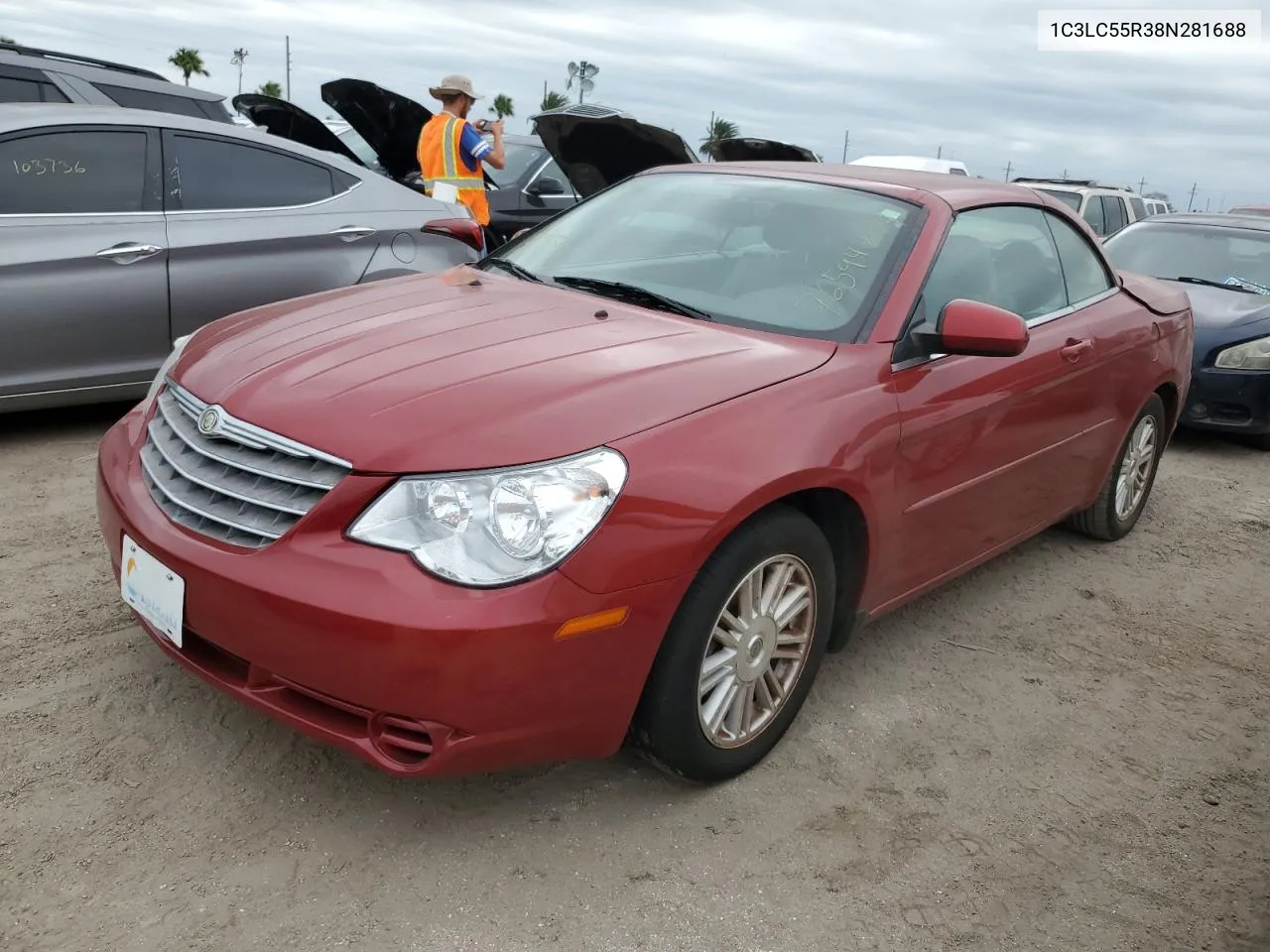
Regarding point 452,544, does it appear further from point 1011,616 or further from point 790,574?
point 1011,616

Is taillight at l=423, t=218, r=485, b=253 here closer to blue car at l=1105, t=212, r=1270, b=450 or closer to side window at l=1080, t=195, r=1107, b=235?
blue car at l=1105, t=212, r=1270, b=450

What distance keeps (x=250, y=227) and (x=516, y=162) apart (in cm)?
427

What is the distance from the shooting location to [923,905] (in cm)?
231

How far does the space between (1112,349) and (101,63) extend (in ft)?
24.5

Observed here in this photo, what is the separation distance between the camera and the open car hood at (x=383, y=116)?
298 inches

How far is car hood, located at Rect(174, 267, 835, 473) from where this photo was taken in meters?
2.21

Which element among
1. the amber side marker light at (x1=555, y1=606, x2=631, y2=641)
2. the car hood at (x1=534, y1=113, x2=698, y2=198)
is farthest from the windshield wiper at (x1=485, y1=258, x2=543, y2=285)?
the car hood at (x1=534, y1=113, x2=698, y2=198)

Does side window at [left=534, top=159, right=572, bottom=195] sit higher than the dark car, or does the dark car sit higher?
the dark car

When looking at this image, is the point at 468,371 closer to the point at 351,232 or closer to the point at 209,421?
the point at 209,421

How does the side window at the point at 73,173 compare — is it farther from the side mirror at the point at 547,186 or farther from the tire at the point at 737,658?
the side mirror at the point at 547,186

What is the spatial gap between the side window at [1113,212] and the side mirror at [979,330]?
1066cm

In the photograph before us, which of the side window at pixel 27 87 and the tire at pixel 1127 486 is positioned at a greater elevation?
the side window at pixel 27 87

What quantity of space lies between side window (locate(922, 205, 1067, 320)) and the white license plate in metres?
2.08

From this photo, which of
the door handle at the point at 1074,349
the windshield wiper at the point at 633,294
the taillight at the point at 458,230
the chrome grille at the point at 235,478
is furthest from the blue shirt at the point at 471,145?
the chrome grille at the point at 235,478
